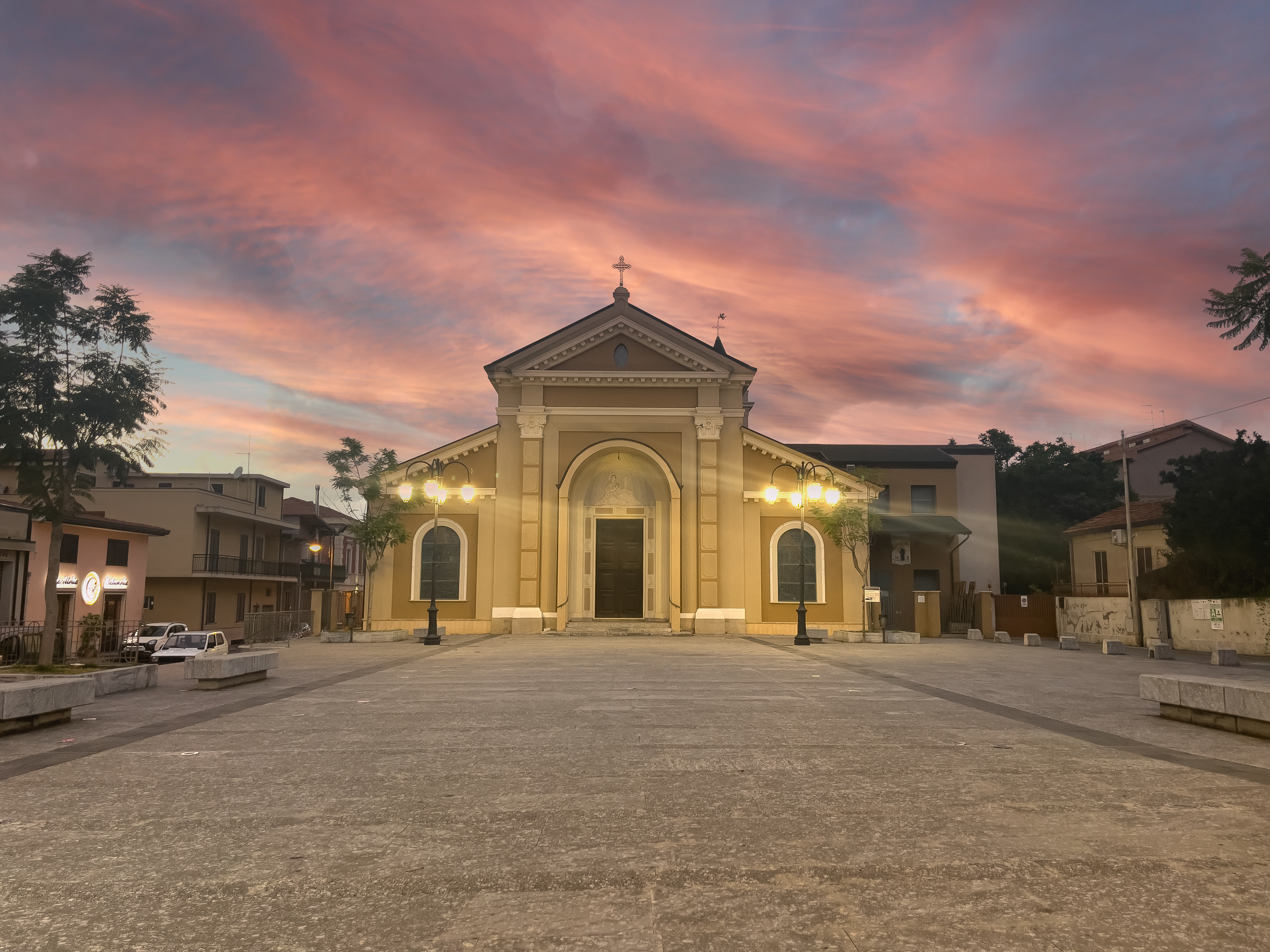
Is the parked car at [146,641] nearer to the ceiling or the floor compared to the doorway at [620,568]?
nearer to the floor

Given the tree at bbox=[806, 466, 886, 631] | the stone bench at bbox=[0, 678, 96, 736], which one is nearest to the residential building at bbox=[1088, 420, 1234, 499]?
the tree at bbox=[806, 466, 886, 631]

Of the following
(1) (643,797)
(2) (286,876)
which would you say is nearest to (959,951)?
(1) (643,797)

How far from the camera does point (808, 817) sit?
5.51 m

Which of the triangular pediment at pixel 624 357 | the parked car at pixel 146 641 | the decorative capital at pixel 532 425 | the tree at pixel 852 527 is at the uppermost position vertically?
the triangular pediment at pixel 624 357

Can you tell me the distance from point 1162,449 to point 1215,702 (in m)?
48.5

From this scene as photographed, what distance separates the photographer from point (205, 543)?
161 ft

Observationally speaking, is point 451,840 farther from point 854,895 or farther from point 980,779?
point 980,779

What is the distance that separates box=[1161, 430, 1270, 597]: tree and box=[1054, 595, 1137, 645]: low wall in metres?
4.27

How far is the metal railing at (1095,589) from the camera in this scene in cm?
3653

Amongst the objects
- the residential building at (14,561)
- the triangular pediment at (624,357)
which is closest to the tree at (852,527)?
the triangular pediment at (624,357)

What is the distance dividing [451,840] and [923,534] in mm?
42503

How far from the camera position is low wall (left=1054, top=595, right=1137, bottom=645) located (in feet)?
110

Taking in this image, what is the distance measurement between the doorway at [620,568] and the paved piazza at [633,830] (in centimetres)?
2236

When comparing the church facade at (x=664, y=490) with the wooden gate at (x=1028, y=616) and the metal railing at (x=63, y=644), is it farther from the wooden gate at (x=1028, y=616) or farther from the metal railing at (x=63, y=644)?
the wooden gate at (x=1028, y=616)
